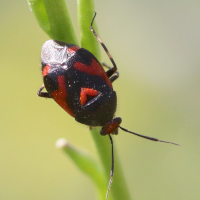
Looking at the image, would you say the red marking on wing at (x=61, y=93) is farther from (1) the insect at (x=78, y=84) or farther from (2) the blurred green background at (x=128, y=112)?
(2) the blurred green background at (x=128, y=112)

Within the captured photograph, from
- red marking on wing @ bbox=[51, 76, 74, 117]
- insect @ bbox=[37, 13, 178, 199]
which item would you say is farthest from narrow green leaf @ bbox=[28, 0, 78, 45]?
red marking on wing @ bbox=[51, 76, 74, 117]

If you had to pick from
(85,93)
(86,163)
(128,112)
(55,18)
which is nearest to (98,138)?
(86,163)

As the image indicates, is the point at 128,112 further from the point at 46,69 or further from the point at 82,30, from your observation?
the point at 82,30

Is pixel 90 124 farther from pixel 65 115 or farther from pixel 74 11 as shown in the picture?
pixel 74 11

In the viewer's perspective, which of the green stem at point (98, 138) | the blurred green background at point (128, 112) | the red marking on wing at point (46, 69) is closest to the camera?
the green stem at point (98, 138)

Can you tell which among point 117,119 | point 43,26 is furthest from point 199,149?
point 43,26

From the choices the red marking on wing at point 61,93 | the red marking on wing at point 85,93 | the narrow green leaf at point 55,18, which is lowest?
the red marking on wing at point 85,93

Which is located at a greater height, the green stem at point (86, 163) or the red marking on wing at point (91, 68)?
the red marking on wing at point (91, 68)

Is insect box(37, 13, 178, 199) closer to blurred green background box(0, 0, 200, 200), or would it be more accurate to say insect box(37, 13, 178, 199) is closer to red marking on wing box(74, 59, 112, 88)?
red marking on wing box(74, 59, 112, 88)

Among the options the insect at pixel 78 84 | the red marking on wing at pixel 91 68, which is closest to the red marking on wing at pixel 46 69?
the insect at pixel 78 84
